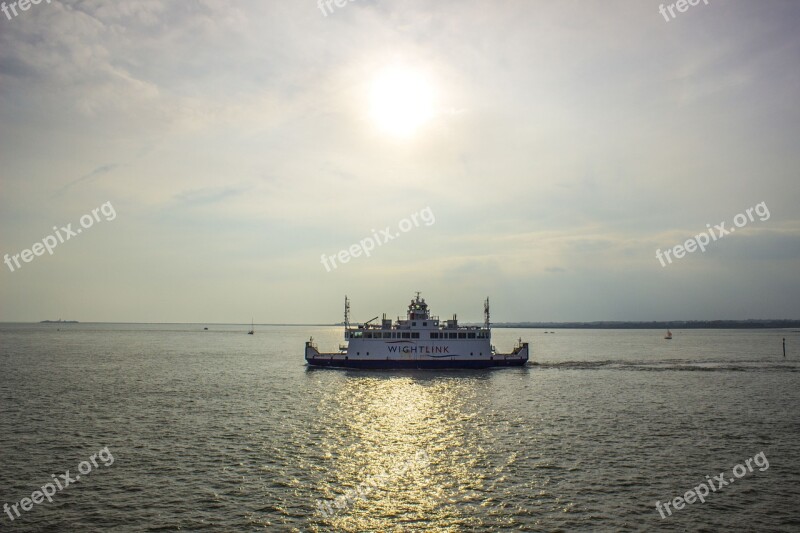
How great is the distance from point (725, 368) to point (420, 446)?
7800 centimetres

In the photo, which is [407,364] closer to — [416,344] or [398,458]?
[416,344]

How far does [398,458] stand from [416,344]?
5087 cm

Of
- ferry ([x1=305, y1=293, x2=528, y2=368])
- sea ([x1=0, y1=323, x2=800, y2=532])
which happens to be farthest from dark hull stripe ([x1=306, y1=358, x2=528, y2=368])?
sea ([x1=0, y1=323, x2=800, y2=532])

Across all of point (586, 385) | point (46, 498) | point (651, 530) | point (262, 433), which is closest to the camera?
point (651, 530)

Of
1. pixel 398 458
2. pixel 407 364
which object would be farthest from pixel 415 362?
pixel 398 458

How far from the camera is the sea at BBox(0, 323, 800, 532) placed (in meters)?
23.5

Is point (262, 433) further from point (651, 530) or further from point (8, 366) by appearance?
point (8, 366)

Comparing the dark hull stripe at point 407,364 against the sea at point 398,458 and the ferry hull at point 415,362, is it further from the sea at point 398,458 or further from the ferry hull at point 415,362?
the sea at point 398,458

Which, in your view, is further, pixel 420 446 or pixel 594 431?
pixel 594 431

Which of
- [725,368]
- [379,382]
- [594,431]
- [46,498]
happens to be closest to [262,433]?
[46,498]

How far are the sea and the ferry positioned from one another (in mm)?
18831

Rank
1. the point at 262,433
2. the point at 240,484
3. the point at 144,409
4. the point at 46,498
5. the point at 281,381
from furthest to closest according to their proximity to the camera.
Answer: the point at 281,381
the point at 144,409
the point at 262,433
the point at 240,484
the point at 46,498

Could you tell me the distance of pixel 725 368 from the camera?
292ft

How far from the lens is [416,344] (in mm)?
83562
